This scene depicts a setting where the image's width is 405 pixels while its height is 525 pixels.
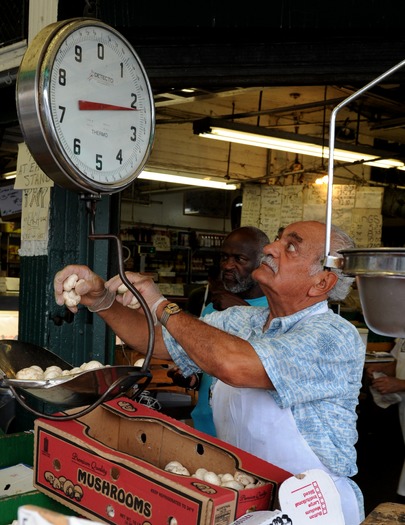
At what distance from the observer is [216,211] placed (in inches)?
664

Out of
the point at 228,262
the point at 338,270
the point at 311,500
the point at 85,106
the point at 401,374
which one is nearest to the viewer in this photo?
the point at 311,500

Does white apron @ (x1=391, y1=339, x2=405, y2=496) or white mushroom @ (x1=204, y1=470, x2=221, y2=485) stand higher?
white mushroom @ (x1=204, y1=470, x2=221, y2=485)

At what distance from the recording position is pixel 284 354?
1951 mm

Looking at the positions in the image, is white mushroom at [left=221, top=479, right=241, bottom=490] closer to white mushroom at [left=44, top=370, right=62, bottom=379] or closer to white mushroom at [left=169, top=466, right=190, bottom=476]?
white mushroom at [left=169, top=466, right=190, bottom=476]

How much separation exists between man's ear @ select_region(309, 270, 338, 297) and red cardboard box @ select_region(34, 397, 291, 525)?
70 cm

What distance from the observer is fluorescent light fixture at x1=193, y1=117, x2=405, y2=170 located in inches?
241

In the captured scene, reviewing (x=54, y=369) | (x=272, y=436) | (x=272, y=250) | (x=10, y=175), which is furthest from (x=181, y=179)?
(x=54, y=369)

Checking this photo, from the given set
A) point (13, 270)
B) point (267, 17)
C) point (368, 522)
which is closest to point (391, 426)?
point (267, 17)

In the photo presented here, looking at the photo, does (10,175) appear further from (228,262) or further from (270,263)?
(270,263)

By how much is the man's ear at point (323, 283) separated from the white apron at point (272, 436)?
386 millimetres

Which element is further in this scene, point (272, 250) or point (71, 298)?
point (272, 250)

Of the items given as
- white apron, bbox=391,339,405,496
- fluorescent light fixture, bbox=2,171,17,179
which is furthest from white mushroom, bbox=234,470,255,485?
fluorescent light fixture, bbox=2,171,17,179

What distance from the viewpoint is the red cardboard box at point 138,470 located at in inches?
55.9

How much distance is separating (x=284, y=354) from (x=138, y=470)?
63 cm
